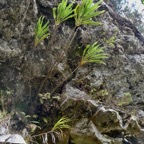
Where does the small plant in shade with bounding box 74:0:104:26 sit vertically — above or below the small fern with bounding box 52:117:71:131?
above

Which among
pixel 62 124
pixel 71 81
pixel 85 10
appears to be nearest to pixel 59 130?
pixel 62 124

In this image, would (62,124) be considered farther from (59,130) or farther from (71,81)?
(71,81)

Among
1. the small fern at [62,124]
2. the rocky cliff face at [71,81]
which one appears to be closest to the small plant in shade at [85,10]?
the rocky cliff face at [71,81]

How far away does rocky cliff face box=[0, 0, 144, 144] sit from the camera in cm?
336

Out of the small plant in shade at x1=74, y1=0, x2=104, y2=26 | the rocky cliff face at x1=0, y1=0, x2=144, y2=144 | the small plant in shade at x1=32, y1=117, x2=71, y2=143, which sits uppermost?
the small plant in shade at x1=74, y1=0, x2=104, y2=26

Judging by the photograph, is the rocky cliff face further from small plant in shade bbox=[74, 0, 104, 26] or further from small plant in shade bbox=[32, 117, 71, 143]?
small plant in shade bbox=[74, 0, 104, 26]

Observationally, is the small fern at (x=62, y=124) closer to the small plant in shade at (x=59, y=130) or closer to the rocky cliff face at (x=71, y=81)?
the small plant in shade at (x=59, y=130)

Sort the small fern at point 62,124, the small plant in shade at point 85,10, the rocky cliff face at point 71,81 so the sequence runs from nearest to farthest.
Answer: the small fern at point 62,124
the small plant in shade at point 85,10
the rocky cliff face at point 71,81

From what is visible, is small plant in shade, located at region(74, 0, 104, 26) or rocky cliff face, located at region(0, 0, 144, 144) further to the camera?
rocky cliff face, located at region(0, 0, 144, 144)

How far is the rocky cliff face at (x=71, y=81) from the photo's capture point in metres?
3.36

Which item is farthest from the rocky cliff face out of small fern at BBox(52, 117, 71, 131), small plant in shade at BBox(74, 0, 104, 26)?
small plant in shade at BBox(74, 0, 104, 26)

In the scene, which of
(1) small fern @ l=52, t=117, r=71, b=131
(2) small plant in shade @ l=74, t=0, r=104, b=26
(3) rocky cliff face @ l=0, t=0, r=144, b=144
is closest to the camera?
(1) small fern @ l=52, t=117, r=71, b=131

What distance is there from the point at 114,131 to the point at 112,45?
5.71 feet

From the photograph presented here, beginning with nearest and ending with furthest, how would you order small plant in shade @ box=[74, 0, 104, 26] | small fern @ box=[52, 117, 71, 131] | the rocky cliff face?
small fern @ box=[52, 117, 71, 131] < small plant in shade @ box=[74, 0, 104, 26] < the rocky cliff face
